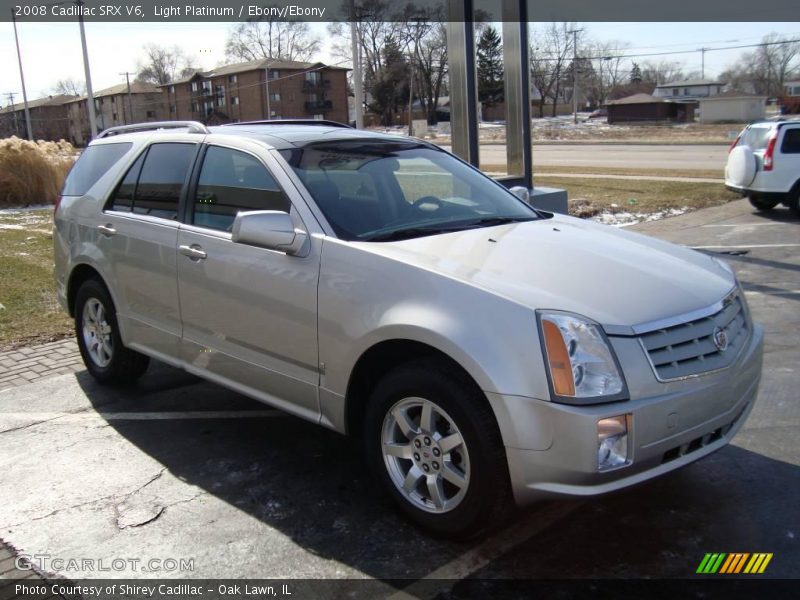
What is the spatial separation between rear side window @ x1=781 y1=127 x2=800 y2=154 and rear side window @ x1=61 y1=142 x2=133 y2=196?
40.0 ft

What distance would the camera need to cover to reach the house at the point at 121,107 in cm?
10188

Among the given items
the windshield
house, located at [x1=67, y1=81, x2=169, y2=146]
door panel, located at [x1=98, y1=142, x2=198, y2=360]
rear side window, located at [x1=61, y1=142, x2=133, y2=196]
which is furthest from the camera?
house, located at [x1=67, y1=81, x2=169, y2=146]

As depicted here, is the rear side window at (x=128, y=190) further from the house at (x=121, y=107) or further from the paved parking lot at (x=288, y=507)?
the house at (x=121, y=107)

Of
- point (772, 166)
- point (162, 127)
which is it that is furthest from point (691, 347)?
point (772, 166)

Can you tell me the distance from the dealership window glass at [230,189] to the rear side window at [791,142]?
12223 millimetres

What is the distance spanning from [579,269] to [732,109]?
77190 mm

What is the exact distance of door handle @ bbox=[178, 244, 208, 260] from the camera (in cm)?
434

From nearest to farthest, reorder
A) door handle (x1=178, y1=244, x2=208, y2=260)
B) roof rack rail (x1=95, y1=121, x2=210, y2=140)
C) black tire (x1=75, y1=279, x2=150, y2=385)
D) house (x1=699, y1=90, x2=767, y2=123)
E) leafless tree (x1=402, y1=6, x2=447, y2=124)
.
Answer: door handle (x1=178, y1=244, x2=208, y2=260) < roof rack rail (x1=95, y1=121, x2=210, y2=140) < black tire (x1=75, y1=279, x2=150, y2=385) < house (x1=699, y1=90, x2=767, y2=123) < leafless tree (x1=402, y1=6, x2=447, y2=124)

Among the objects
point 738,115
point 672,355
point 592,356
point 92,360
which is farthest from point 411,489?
point 738,115

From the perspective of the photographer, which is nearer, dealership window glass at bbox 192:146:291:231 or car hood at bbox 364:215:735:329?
car hood at bbox 364:215:735:329

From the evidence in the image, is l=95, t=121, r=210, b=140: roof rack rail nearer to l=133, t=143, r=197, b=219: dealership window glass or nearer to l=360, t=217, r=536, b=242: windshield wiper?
l=133, t=143, r=197, b=219: dealership window glass

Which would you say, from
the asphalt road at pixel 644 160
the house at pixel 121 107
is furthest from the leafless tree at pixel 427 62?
the asphalt road at pixel 644 160

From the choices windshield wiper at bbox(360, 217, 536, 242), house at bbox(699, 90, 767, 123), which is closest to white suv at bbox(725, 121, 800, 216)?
windshield wiper at bbox(360, 217, 536, 242)

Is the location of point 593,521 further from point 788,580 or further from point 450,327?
point 450,327
